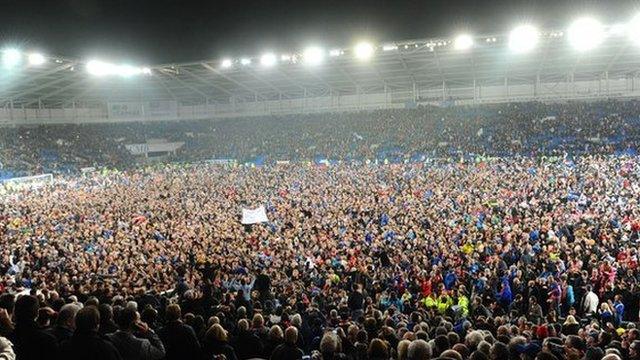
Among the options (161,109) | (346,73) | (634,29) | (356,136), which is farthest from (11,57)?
(634,29)

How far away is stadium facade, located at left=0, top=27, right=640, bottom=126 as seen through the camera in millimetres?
35531

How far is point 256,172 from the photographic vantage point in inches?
1310

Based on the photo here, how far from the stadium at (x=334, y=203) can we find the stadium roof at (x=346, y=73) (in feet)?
1.03

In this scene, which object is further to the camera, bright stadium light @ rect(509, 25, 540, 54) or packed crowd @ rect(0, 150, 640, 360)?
bright stadium light @ rect(509, 25, 540, 54)

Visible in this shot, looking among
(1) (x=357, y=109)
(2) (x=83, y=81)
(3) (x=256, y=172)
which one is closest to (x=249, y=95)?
(1) (x=357, y=109)

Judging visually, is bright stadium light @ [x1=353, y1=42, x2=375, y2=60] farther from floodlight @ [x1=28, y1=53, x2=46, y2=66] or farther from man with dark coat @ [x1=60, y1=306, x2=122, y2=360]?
man with dark coat @ [x1=60, y1=306, x2=122, y2=360]

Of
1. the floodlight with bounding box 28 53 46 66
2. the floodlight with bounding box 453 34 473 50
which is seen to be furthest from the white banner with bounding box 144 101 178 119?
the floodlight with bounding box 453 34 473 50

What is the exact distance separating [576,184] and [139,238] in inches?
655

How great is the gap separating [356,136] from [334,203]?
2622cm

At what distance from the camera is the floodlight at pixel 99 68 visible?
1469 inches

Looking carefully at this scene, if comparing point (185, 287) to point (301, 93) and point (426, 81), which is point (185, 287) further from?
point (301, 93)

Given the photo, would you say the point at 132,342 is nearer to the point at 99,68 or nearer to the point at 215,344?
the point at 215,344

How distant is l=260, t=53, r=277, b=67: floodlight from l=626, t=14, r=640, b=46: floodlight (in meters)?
21.4

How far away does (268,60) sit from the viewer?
3747cm
